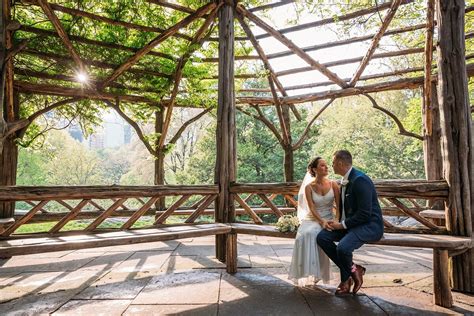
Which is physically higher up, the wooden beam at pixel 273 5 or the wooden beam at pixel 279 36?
the wooden beam at pixel 273 5

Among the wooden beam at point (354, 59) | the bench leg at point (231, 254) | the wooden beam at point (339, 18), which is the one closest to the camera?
the bench leg at point (231, 254)

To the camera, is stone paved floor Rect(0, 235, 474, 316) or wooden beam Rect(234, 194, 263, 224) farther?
wooden beam Rect(234, 194, 263, 224)

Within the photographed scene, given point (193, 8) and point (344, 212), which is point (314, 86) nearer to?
point (193, 8)

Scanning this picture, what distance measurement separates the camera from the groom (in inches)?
120

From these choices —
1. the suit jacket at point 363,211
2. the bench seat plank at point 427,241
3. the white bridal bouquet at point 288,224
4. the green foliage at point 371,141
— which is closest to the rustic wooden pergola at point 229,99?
the bench seat plank at point 427,241

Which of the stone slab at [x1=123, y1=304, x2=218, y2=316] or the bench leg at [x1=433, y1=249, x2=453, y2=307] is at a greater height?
the bench leg at [x1=433, y1=249, x2=453, y2=307]

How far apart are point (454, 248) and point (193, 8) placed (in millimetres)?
5802

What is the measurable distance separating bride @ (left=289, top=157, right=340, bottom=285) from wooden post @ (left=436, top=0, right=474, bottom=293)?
4.48ft

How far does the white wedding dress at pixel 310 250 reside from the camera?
128 inches

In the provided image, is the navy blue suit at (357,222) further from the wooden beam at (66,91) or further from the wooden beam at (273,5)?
the wooden beam at (66,91)

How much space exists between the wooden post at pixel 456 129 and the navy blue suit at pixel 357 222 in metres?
1.11

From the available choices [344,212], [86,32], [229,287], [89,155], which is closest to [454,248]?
[344,212]

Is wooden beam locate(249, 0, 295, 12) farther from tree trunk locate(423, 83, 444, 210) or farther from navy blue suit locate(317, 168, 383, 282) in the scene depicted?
navy blue suit locate(317, 168, 383, 282)

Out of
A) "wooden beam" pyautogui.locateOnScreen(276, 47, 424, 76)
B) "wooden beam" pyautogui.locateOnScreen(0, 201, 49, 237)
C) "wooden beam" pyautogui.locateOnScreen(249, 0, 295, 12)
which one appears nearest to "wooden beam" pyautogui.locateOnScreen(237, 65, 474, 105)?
"wooden beam" pyautogui.locateOnScreen(276, 47, 424, 76)
